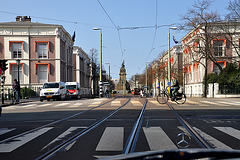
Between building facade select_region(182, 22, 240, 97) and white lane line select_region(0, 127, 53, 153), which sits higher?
building facade select_region(182, 22, 240, 97)

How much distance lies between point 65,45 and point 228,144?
50.2 metres

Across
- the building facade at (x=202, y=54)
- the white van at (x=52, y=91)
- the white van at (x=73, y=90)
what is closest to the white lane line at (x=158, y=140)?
the white van at (x=52, y=91)

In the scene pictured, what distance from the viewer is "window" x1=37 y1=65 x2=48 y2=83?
46.6 metres

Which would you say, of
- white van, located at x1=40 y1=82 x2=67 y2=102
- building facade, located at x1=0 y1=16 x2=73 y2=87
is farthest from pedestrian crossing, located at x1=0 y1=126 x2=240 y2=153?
building facade, located at x1=0 y1=16 x2=73 y2=87

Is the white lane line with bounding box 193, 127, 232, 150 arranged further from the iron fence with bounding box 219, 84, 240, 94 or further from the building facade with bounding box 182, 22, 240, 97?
the iron fence with bounding box 219, 84, 240, 94

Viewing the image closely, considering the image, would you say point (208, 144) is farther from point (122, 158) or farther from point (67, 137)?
point (122, 158)

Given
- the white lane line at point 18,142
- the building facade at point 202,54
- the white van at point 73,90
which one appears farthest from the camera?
the white van at point 73,90

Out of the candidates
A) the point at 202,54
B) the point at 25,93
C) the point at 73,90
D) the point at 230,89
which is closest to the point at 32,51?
the point at 73,90

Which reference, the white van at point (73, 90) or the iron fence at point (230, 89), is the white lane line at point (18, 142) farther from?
the white van at point (73, 90)

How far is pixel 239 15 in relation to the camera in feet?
105

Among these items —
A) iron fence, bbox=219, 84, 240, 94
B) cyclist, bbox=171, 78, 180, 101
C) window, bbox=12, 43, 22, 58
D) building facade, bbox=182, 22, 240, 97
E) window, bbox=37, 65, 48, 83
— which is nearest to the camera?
cyclist, bbox=171, 78, 180, 101

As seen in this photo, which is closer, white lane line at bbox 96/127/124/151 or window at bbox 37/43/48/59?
white lane line at bbox 96/127/124/151

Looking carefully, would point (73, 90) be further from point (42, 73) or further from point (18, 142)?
point (18, 142)

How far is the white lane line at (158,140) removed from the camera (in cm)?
543
